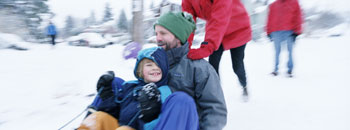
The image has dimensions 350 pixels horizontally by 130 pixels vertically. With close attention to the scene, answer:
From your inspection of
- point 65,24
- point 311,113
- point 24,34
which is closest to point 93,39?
point 24,34

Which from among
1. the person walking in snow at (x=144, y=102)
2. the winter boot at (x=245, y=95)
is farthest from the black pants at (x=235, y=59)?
the person walking in snow at (x=144, y=102)

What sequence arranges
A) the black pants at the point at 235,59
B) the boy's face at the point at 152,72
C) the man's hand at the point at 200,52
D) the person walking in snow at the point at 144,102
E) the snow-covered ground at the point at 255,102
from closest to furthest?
the person walking in snow at the point at 144,102 → the boy's face at the point at 152,72 → the man's hand at the point at 200,52 → the snow-covered ground at the point at 255,102 → the black pants at the point at 235,59

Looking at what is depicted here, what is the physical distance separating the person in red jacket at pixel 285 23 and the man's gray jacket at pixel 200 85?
267 cm

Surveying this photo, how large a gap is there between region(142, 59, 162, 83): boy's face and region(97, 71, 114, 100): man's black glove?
0.95 feet

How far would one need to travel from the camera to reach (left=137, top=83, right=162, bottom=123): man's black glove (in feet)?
4.03

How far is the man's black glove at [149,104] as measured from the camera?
1.23 m

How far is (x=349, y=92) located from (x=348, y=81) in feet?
2.23

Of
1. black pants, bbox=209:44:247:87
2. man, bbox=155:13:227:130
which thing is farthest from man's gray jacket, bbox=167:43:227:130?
black pants, bbox=209:44:247:87

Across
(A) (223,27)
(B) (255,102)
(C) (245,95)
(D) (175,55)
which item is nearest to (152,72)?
(D) (175,55)

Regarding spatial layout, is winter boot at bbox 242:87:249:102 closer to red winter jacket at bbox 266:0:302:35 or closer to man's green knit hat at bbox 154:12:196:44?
man's green knit hat at bbox 154:12:196:44

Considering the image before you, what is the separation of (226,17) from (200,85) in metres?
0.77

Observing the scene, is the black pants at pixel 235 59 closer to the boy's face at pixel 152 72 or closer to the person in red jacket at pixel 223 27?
the person in red jacket at pixel 223 27

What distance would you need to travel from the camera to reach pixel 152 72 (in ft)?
4.84

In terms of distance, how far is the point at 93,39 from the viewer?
1981 centimetres
